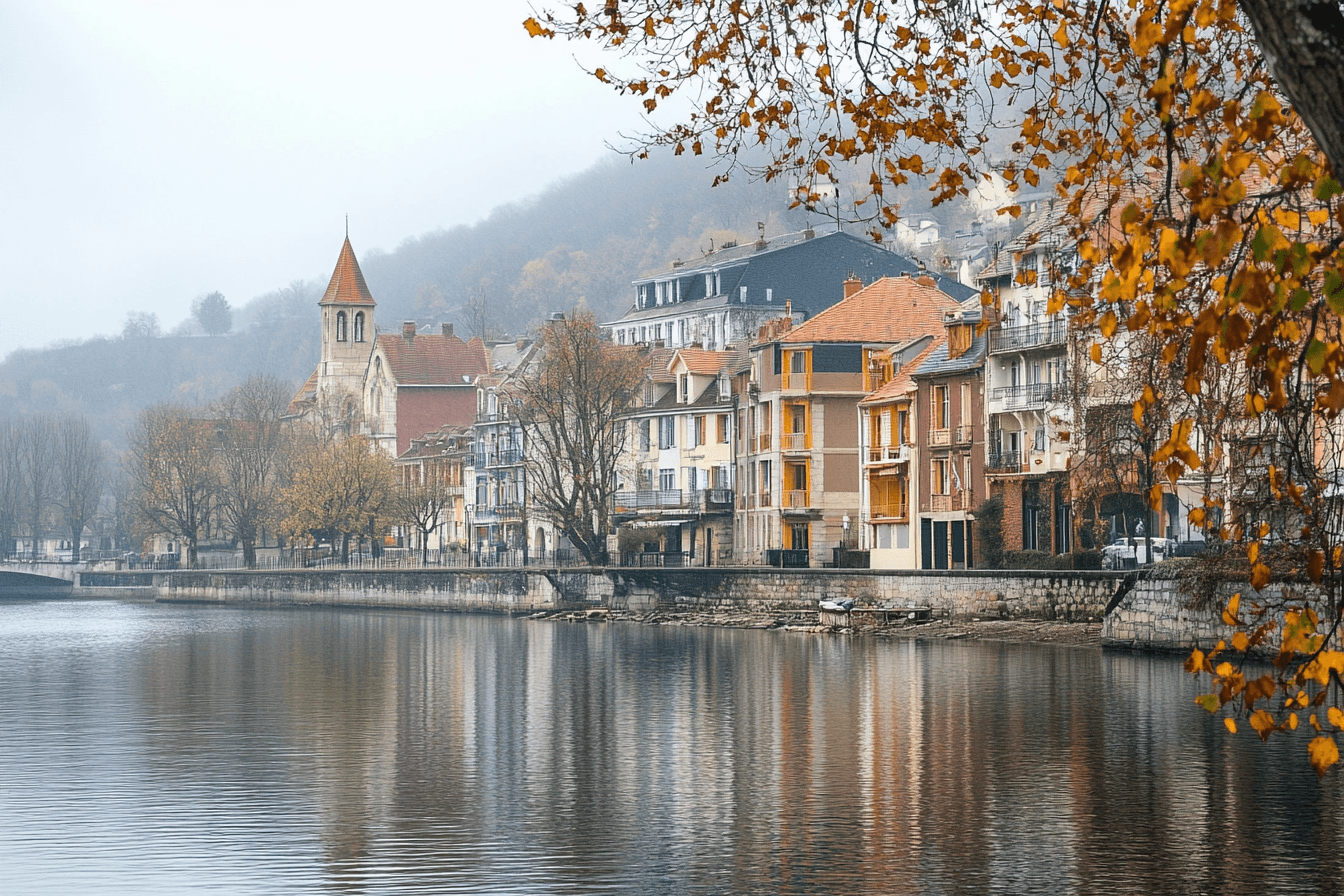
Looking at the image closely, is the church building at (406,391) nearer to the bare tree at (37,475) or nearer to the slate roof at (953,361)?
the bare tree at (37,475)

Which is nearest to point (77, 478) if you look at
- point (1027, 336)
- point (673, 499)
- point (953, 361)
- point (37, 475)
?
Result: point (37, 475)

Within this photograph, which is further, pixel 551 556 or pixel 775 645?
pixel 551 556

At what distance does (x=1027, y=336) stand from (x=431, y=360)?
9172 centimetres

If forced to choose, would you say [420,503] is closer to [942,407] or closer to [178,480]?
[178,480]

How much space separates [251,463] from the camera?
12000 cm

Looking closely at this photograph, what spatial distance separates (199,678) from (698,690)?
1567 cm

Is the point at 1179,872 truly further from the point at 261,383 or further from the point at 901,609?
the point at 261,383

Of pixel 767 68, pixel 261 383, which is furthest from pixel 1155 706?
pixel 261 383

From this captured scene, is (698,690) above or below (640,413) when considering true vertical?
below

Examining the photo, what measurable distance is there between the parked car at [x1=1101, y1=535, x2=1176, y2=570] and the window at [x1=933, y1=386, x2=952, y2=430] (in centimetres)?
1086

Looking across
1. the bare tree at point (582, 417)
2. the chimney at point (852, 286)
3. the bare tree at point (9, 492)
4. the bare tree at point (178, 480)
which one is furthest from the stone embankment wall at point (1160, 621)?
the bare tree at point (9, 492)

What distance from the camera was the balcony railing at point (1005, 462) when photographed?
64375 millimetres

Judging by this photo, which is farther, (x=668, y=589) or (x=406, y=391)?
(x=406, y=391)

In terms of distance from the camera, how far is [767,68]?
12719mm
